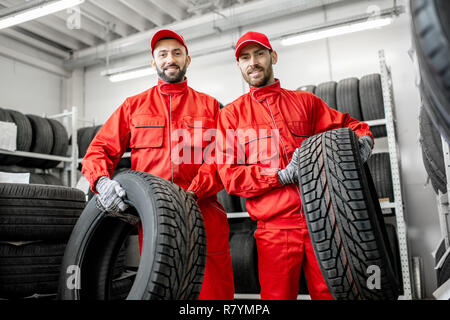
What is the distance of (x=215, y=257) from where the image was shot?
70.7 inches

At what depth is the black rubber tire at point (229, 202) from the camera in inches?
152

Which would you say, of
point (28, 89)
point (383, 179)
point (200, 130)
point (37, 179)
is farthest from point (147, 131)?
point (28, 89)

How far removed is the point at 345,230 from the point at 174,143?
3.13ft

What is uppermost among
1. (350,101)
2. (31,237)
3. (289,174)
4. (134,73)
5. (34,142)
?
(134,73)

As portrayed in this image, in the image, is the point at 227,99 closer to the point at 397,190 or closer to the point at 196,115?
the point at 397,190

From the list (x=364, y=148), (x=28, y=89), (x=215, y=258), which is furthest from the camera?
(x=28, y=89)

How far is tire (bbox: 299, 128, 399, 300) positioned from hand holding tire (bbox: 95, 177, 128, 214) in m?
0.69

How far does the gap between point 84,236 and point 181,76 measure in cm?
92

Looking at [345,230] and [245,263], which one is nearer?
[345,230]

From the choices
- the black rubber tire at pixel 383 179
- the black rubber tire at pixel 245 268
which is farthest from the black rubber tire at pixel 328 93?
the black rubber tire at pixel 245 268

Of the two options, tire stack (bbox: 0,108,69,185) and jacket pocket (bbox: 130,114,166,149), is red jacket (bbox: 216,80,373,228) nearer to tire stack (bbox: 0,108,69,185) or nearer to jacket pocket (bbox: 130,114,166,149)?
jacket pocket (bbox: 130,114,166,149)

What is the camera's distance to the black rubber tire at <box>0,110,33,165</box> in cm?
435

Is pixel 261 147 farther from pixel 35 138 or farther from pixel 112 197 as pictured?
pixel 35 138

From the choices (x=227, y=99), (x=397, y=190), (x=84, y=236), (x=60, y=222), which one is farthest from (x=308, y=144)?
(x=227, y=99)
